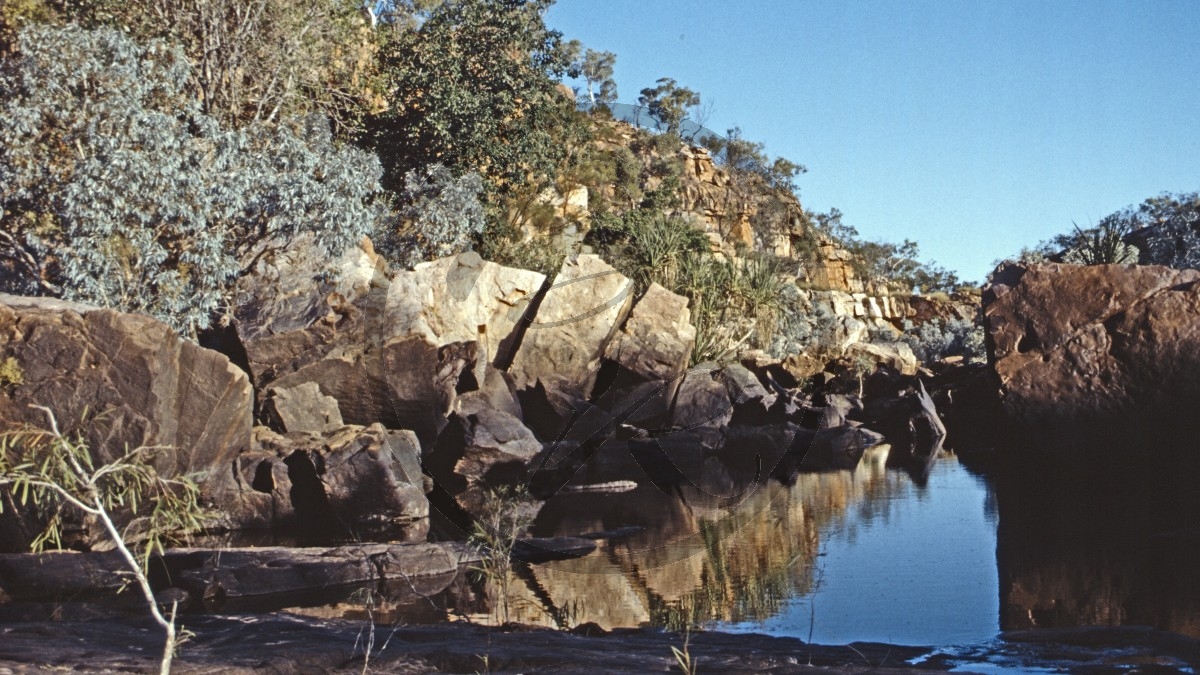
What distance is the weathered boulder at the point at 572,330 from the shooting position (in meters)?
22.7

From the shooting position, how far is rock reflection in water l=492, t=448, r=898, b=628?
1002cm

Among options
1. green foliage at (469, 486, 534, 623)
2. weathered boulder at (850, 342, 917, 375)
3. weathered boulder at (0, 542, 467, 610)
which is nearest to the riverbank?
green foliage at (469, 486, 534, 623)

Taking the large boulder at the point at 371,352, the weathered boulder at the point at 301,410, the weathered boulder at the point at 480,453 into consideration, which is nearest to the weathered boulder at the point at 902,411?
the weathered boulder at the point at 480,453

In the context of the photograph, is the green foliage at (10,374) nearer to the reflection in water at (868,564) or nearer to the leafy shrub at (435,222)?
the reflection in water at (868,564)

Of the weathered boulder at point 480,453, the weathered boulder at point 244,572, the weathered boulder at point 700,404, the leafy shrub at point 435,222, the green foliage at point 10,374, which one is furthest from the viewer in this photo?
the leafy shrub at point 435,222

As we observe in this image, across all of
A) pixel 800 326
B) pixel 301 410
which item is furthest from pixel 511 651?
pixel 800 326

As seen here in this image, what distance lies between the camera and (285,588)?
10.9 metres

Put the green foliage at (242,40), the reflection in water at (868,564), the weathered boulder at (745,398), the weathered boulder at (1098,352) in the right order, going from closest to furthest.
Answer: the reflection in water at (868,564)
the weathered boulder at (1098,352)
the green foliage at (242,40)
the weathered boulder at (745,398)

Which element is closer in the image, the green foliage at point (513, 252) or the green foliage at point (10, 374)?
the green foliage at point (10, 374)

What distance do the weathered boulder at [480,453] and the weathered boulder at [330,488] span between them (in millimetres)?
2582

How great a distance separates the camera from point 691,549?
13.3 metres

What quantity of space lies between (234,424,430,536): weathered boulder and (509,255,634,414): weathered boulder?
6.54 m

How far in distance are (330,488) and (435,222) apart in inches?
400

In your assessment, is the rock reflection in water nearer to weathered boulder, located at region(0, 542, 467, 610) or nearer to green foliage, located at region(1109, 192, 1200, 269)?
weathered boulder, located at region(0, 542, 467, 610)
